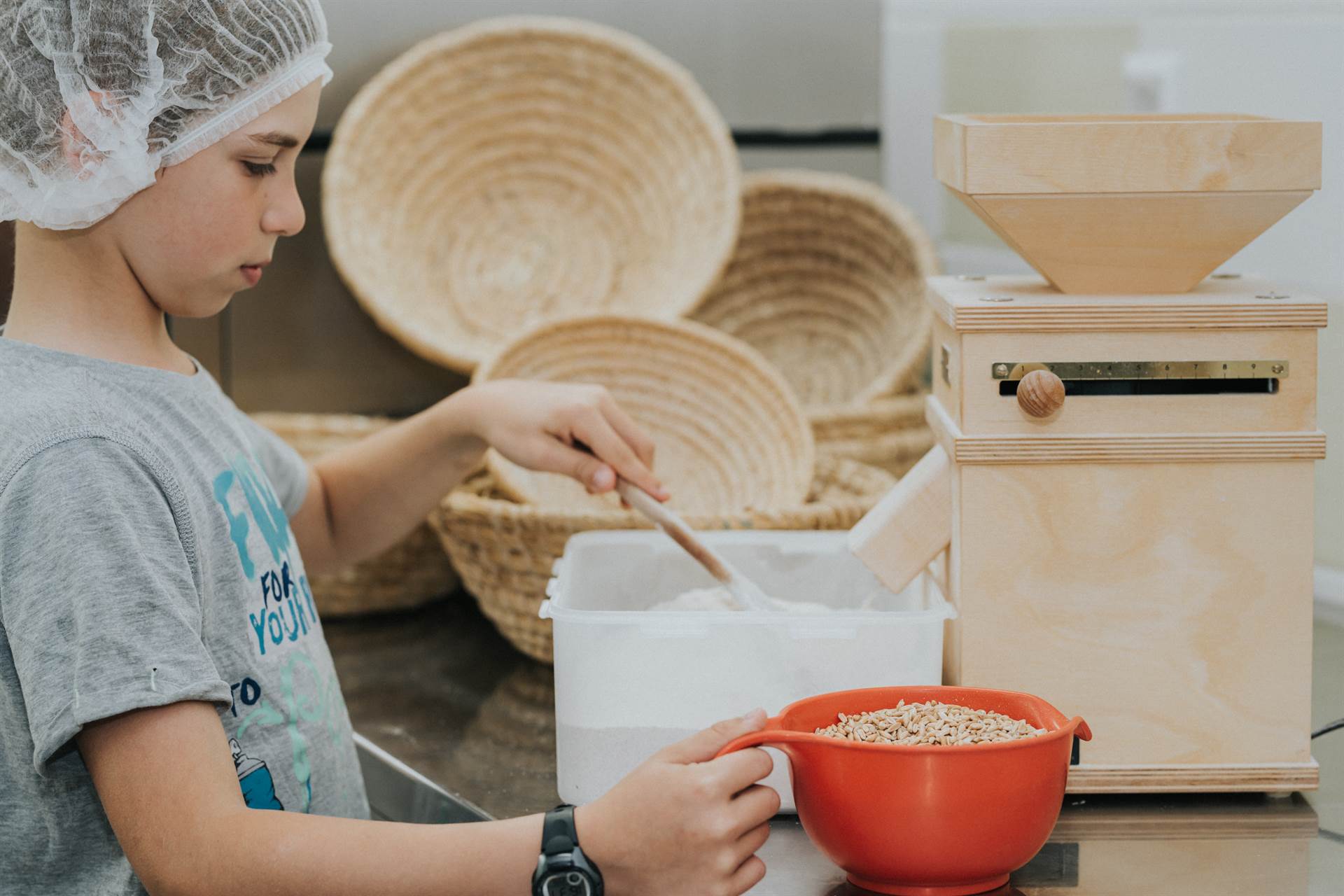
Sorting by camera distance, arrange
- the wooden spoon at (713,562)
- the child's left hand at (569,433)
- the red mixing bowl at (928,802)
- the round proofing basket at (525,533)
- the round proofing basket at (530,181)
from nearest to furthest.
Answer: the red mixing bowl at (928,802)
the wooden spoon at (713,562)
the child's left hand at (569,433)
the round proofing basket at (525,533)
the round proofing basket at (530,181)

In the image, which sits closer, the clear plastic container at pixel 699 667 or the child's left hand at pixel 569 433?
the clear plastic container at pixel 699 667

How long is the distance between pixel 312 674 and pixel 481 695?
1.09 ft

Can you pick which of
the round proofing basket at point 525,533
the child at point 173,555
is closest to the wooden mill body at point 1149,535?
the child at point 173,555

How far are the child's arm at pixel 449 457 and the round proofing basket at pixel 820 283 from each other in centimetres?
83

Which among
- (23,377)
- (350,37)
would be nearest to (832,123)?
(350,37)

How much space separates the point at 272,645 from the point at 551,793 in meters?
0.22

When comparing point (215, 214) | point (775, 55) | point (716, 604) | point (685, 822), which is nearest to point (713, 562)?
point (716, 604)

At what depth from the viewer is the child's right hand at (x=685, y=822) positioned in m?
0.66

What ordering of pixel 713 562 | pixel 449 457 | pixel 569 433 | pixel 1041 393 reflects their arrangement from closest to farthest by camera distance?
pixel 1041 393 → pixel 713 562 → pixel 569 433 → pixel 449 457

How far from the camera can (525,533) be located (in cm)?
119

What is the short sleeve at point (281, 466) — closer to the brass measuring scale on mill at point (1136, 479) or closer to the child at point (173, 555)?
the child at point (173, 555)

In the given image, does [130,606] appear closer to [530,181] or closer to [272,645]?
[272,645]

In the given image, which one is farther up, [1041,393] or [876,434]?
[1041,393]

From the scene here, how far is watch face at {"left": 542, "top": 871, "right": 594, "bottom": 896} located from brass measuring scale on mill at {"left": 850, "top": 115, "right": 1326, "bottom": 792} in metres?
0.27
